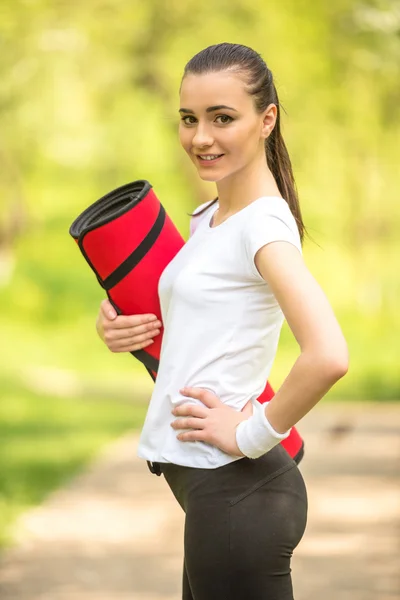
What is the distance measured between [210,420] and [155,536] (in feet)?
12.1

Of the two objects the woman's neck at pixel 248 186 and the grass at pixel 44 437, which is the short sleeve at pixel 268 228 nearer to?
the woman's neck at pixel 248 186

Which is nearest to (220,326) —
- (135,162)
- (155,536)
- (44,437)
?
(155,536)

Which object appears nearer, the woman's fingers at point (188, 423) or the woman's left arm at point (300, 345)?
the woman's left arm at point (300, 345)

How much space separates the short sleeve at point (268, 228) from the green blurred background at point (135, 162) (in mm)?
6824

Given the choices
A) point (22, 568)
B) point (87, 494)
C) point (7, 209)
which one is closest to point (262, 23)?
point (7, 209)

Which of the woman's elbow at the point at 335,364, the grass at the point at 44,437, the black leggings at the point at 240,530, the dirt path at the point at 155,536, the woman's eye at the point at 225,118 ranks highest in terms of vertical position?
the grass at the point at 44,437

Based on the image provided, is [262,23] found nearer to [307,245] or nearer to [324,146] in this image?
[324,146]

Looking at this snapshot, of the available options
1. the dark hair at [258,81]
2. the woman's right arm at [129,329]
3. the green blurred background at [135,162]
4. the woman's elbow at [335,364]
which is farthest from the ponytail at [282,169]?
the green blurred background at [135,162]

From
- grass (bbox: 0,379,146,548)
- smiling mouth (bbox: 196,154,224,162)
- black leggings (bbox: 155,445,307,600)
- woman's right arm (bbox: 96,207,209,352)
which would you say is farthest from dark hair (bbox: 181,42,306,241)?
grass (bbox: 0,379,146,548)

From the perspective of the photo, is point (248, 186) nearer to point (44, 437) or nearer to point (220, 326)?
point (220, 326)

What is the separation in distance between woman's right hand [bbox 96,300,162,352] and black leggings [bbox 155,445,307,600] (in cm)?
33

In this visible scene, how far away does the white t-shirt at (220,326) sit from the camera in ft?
6.08

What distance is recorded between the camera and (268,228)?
1.80 m

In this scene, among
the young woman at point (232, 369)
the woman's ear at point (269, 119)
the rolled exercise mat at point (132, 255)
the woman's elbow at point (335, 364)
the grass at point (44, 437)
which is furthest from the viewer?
the grass at point (44, 437)
